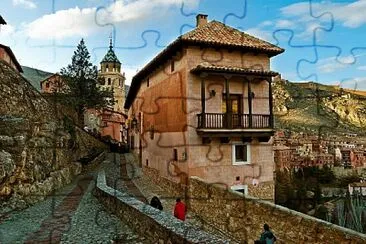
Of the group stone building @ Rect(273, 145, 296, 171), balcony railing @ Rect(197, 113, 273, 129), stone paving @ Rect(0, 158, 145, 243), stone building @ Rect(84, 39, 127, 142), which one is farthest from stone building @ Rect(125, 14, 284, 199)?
stone building @ Rect(84, 39, 127, 142)

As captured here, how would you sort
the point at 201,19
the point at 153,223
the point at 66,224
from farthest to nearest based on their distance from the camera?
1. the point at 201,19
2. the point at 66,224
3. the point at 153,223

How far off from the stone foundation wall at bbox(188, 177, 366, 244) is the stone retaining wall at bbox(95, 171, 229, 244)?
3.70 m

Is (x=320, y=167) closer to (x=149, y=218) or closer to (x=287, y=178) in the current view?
(x=287, y=178)

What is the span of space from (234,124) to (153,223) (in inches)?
334

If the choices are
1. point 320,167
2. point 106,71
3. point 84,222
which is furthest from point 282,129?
point 106,71

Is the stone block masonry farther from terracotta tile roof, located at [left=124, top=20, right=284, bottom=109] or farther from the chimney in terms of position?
the chimney

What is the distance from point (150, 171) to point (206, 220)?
7050mm

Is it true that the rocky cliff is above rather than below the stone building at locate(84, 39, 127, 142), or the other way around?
below

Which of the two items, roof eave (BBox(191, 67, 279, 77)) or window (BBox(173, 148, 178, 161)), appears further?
window (BBox(173, 148, 178, 161))

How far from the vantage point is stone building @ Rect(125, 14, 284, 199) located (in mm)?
14156

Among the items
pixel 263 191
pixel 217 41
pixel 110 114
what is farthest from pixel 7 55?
pixel 263 191

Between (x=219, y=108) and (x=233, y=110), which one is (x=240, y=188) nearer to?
(x=233, y=110)

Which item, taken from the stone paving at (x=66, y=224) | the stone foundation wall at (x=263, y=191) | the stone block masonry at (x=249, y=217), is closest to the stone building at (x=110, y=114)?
the stone foundation wall at (x=263, y=191)

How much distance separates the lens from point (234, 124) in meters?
14.7
